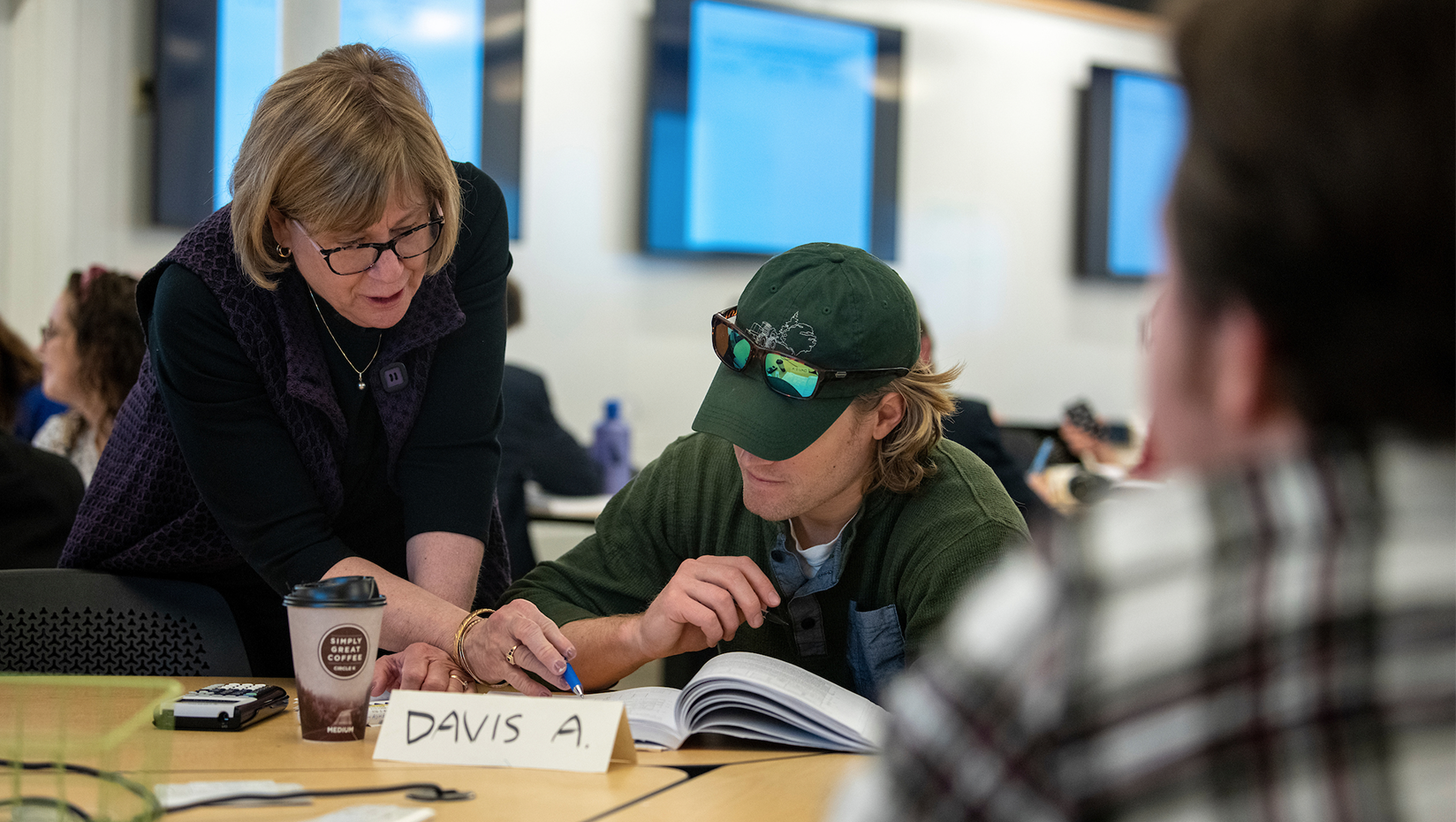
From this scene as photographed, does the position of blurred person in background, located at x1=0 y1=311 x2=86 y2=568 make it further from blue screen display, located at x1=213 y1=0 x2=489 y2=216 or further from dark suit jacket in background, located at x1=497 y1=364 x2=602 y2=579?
blue screen display, located at x1=213 y1=0 x2=489 y2=216

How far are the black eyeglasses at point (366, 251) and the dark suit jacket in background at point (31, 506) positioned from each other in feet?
3.11

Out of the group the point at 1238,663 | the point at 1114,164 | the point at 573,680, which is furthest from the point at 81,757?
the point at 1114,164

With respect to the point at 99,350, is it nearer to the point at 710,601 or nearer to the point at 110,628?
the point at 110,628

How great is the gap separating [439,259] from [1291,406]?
124 centimetres

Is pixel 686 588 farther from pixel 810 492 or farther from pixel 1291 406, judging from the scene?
pixel 1291 406

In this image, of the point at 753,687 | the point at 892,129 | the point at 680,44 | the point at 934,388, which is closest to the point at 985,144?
the point at 892,129

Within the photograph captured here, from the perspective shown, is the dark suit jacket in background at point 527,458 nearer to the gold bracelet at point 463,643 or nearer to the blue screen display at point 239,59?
the blue screen display at point 239,59

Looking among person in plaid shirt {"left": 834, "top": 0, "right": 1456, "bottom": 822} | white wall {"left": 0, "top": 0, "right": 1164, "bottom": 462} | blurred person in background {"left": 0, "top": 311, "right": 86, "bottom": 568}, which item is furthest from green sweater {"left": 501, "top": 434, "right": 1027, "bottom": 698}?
white wall {"left": 0, "top": 0, "right": 1164, "bottom": 462}

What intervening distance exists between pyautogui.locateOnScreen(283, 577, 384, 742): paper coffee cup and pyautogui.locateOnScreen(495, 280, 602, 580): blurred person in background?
2157 millimetres

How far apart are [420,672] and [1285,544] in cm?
111

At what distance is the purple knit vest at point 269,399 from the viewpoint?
5.06 ft

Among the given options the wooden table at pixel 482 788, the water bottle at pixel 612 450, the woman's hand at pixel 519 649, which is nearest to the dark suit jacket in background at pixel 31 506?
the woman's hand at pixel 519 649

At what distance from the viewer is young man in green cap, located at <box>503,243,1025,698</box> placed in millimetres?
1387

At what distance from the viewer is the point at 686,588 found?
1327mm
